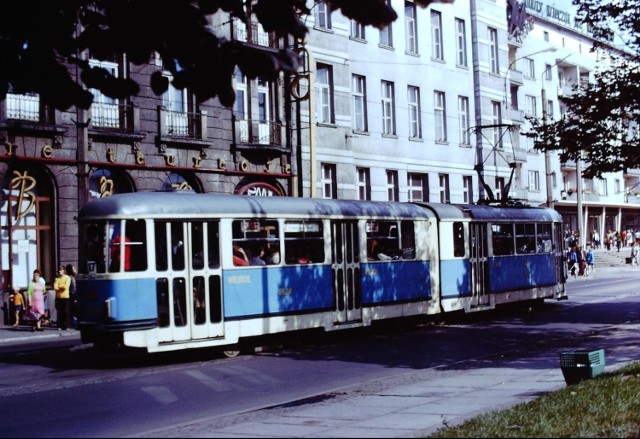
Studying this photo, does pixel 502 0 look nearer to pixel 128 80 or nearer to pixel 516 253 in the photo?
pixel 516 253

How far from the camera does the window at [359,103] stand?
1566 inches

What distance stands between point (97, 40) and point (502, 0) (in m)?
47.7

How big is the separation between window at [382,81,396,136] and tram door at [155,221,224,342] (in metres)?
24.9

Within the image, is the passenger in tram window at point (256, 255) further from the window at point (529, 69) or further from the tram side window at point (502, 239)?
the window at point (529, 69)

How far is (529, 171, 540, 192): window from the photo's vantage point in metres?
64.8

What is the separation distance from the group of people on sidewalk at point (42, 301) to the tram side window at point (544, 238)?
45.4ft

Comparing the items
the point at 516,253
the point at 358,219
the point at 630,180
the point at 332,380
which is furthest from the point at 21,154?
the point at 630,180

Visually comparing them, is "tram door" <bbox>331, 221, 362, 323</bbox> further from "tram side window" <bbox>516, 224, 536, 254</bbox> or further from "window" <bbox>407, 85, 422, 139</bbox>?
"window" <bbox>407, 85, 422, 139</bbox>

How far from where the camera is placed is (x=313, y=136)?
119ft

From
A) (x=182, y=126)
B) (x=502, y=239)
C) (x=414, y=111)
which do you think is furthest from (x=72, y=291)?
(x=414, y=111)

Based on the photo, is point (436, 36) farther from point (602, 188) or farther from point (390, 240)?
point (602, 188)

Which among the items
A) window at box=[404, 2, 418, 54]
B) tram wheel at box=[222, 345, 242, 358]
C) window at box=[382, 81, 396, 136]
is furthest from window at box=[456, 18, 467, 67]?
tram wheel at box=[222, 345, 242, 358]

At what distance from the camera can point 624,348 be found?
56.2 ft

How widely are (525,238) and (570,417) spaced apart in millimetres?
19707
